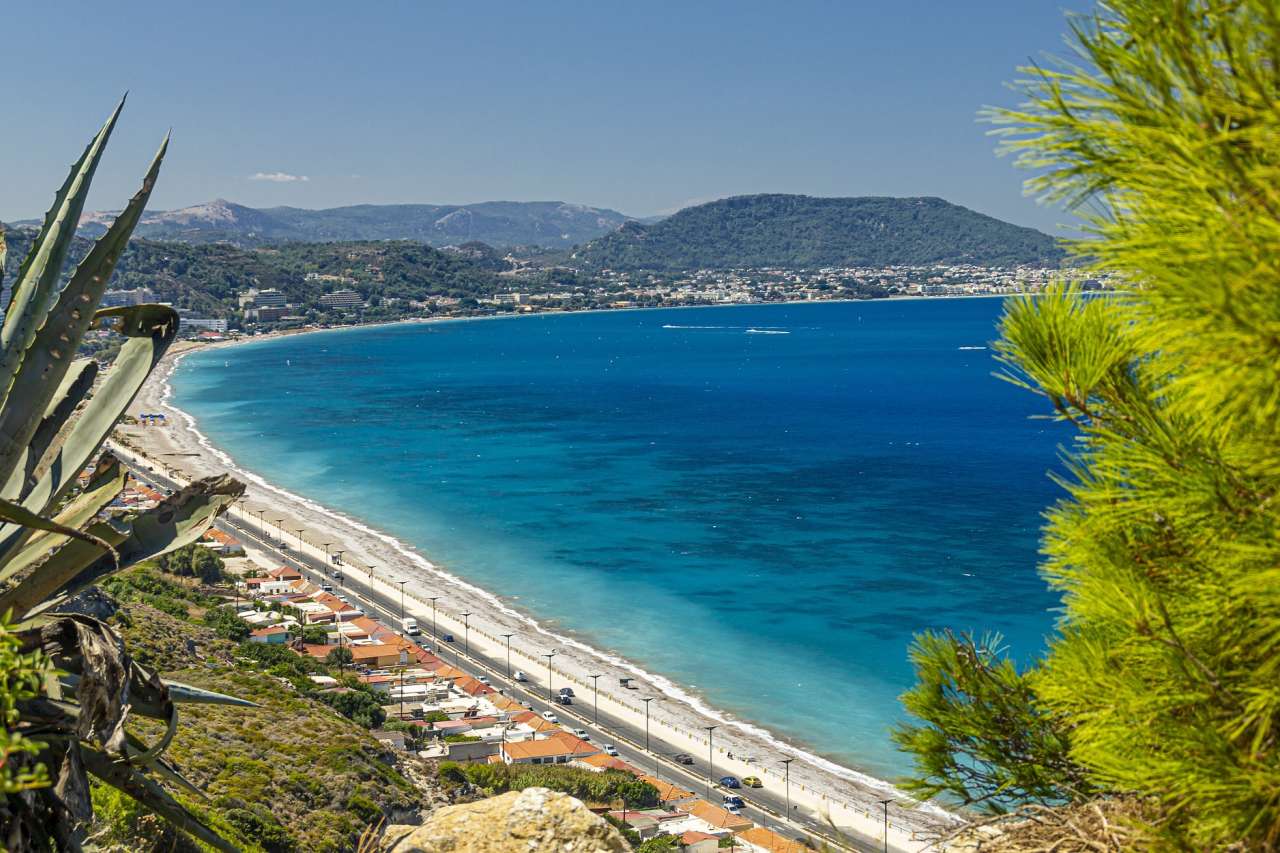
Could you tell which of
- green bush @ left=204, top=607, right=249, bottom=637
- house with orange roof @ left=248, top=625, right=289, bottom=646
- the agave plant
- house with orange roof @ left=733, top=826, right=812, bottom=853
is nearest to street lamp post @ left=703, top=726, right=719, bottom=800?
house with orange roof @ left=733, top=826, right=812, bottom=853

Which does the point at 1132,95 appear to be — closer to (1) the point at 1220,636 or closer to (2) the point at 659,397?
(1) the point at 1220,636

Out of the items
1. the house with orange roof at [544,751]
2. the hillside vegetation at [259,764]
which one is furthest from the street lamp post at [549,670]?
the hillside vegetation at [259,764]

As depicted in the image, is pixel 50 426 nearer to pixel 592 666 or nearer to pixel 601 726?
pixel 601 726

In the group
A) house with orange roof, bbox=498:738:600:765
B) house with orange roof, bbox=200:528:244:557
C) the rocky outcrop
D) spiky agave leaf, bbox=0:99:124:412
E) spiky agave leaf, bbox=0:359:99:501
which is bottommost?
house with orange roof, bbox=200:528:244:557

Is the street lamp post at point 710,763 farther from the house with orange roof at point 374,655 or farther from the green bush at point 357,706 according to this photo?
the house with orange roof at point 374,655

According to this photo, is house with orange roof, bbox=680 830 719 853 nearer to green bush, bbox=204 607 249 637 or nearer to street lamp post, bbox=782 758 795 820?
street lamp post, bbox=782 758 795 820
